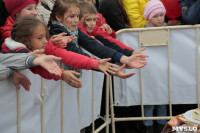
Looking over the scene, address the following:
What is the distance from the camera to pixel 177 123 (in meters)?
2.61

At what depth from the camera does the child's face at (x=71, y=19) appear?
11.9ft

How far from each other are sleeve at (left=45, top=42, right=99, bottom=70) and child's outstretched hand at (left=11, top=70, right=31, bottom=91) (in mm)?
592

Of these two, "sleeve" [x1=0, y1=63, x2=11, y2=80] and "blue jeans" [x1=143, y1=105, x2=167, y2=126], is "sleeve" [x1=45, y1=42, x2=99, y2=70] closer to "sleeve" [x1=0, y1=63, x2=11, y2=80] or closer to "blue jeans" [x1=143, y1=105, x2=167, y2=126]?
"sleeve" [x1=0, y1=63, x2=11, y2=80]

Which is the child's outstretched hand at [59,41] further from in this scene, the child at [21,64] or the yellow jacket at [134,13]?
the yellow jacket at [134,13]

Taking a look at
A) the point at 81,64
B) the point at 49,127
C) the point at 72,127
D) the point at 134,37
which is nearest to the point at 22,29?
the point at 81,64

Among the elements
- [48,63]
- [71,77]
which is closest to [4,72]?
[48,63]

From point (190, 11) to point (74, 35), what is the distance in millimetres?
2111

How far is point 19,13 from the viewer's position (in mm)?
3340

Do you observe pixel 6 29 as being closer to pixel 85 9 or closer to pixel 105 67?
pixel 105 67

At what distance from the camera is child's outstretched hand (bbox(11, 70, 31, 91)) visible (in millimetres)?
2500

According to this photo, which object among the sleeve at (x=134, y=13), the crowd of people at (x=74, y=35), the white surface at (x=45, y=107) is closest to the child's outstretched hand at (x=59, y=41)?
the crowd of people at (x=74, y=35)

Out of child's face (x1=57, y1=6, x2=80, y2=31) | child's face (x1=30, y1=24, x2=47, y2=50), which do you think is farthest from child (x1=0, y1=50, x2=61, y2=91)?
child's face (x1=57, y1=6, x2=80, y2=31)

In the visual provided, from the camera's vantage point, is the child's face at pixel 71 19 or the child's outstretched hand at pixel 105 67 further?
the child's face at pixel 71 19

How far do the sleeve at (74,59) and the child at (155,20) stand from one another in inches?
90.4
